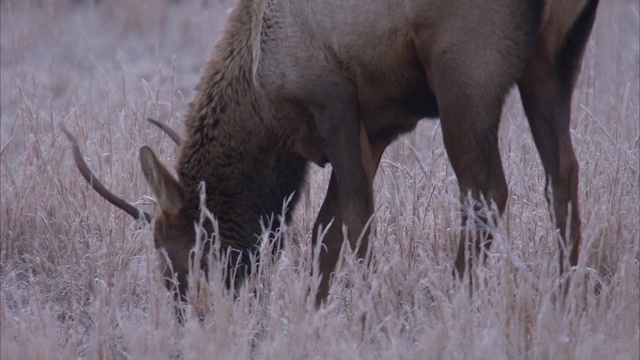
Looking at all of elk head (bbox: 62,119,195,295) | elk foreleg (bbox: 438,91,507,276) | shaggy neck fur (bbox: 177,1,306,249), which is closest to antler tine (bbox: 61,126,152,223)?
Result: elk head (bbox: 62,119,195,295)

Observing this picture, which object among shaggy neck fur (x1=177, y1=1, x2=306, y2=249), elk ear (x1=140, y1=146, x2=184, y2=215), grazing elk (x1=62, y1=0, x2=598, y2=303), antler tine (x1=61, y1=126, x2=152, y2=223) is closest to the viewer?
grazing elk (x1=62, y1=0, x2=598, y2=303)

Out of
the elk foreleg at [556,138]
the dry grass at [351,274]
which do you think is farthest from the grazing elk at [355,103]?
Answer: the dry grass at [351,274]

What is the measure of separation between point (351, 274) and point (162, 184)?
999 millimetres

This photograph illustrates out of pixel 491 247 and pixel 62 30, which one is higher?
pixel 62 30

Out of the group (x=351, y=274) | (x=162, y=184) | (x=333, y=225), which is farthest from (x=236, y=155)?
(x=351, y=274)

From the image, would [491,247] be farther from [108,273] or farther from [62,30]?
[62,30]

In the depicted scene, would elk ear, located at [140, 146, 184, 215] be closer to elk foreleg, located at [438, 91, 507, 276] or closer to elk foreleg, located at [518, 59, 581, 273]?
elk foreleg, located at [438, 91, 507, 276]

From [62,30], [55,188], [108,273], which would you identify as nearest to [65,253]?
[55,188]

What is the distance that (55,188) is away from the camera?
19.7 feet

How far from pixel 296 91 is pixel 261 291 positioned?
3.12 ft

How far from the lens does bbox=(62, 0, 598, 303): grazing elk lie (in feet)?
14.4

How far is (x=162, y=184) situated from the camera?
16.1 ft

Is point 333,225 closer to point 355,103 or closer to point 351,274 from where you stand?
point 351,274

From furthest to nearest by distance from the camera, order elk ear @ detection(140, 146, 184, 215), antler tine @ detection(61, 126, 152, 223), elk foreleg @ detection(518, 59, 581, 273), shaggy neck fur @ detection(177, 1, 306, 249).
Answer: shaggy neck fur @ detection(177, 1, 306, 249), antler tine @ detection(61, 126, 152, 223), elk ear @ detection(140, 146, 184, 215), elk foreleg @ detection(518, 59, 581, 273)
